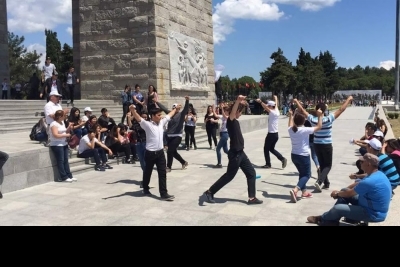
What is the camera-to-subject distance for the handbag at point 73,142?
32.1 feet

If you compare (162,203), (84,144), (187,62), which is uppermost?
(187,62)

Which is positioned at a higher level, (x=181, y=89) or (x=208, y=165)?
(x=181, y=89)

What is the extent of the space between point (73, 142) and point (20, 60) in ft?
149

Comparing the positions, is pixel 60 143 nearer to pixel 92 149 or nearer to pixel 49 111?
pixel 49 111

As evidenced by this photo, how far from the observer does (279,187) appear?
768 centimetres

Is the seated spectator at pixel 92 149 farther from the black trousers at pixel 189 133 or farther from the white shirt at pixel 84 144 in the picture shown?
the black trousers at pixel 189 133

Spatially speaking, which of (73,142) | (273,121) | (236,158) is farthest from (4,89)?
(236,158)

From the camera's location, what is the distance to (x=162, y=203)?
6.48 meters

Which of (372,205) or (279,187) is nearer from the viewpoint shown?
(372,205)

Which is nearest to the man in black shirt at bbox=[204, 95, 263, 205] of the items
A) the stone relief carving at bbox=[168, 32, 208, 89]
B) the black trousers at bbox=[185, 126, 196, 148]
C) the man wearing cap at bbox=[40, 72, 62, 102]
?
the black trousers at bbox=[185, 126, 196, 148]
